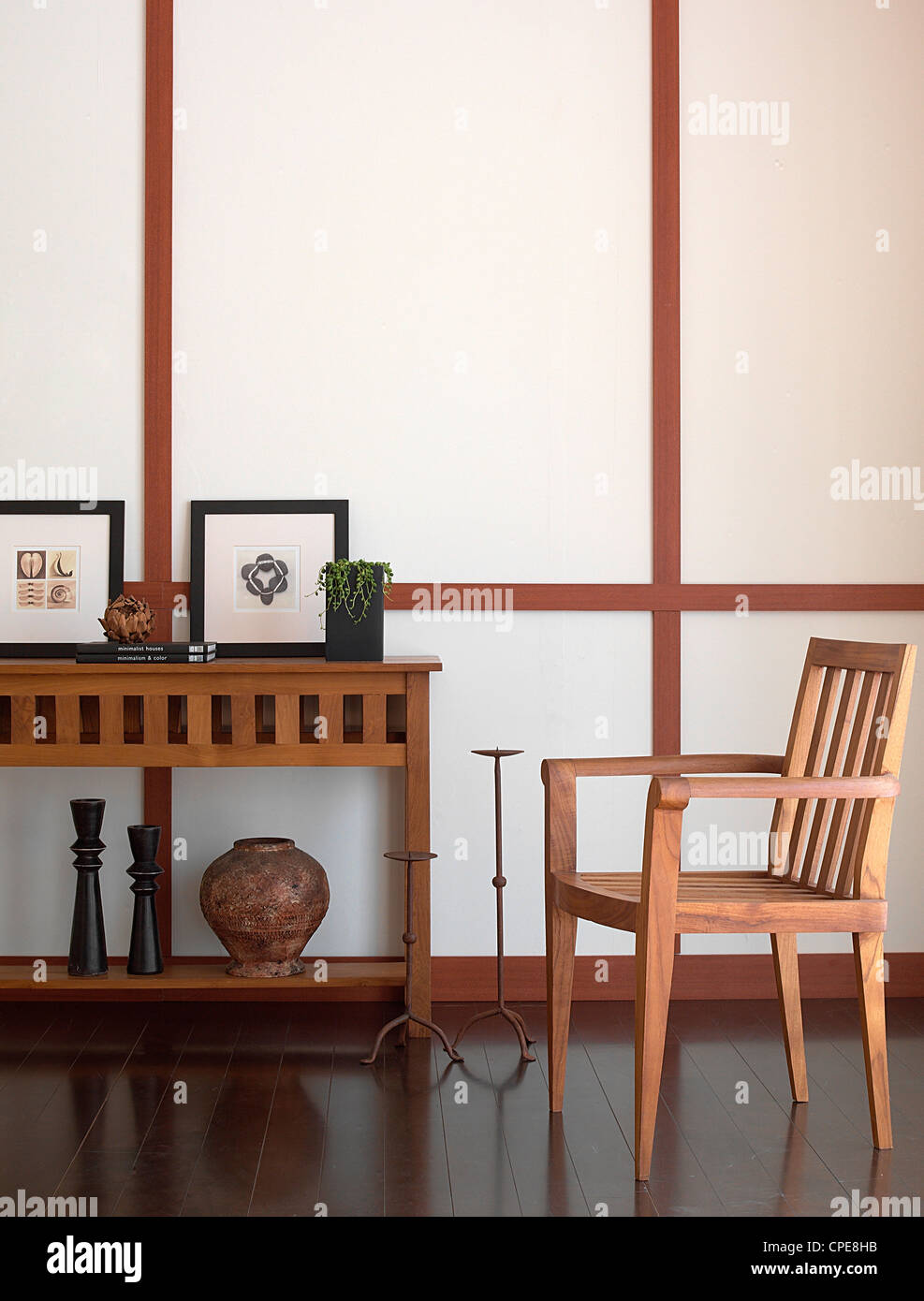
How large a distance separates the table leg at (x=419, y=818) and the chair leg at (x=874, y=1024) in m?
1.18

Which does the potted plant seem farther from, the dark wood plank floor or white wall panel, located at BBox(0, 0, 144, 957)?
the dark wood plank floor

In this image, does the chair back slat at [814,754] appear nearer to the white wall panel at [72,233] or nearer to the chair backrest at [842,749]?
the chair backrest at [842,749]

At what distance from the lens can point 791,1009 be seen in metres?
2.76

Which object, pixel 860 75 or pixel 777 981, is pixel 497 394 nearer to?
pixel 860 75

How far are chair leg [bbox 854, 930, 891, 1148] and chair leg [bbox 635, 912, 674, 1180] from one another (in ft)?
1.40

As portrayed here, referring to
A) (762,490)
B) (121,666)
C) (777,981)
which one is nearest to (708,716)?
(762,490)

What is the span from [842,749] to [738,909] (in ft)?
1.82

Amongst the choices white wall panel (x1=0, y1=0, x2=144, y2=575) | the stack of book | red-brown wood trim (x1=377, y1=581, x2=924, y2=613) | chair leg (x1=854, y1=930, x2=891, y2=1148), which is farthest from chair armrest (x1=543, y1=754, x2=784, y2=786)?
white wall panel (x1=0, y1=0, x2=144, y2=575)

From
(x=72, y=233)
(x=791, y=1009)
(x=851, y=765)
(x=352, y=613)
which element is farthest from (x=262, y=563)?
(x=791, y=1009)

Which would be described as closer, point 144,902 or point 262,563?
point 144,902

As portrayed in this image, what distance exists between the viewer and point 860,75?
3643 millimetres

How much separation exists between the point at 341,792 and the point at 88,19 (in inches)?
93.1

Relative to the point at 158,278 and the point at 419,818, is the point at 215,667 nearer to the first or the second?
the point at 419,818

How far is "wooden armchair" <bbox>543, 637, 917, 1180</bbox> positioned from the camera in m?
2.32
